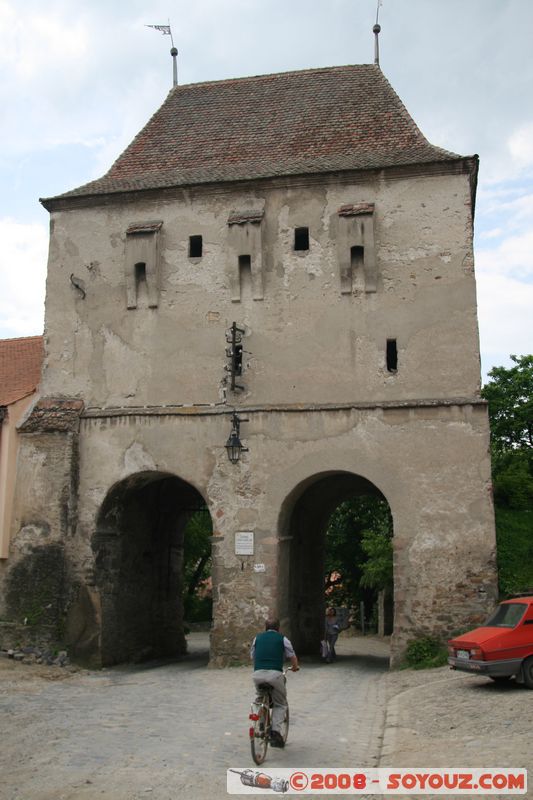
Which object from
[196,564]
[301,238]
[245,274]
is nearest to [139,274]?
[245,274]

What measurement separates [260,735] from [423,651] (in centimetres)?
770

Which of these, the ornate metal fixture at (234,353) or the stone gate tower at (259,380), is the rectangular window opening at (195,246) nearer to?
the stone gate tower at (259,380)

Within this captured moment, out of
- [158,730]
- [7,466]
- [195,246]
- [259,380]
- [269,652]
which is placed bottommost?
[158,730]

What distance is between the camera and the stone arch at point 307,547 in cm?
1630

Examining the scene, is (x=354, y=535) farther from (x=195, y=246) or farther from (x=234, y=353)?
(x=195, y=246)

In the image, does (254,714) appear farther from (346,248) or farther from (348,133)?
(348,133)

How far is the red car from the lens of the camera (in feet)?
36.1

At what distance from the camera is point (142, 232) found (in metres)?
17.9

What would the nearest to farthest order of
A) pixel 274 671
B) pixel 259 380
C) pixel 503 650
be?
pixel 274 671
pixel 503 650
pixel 259 380

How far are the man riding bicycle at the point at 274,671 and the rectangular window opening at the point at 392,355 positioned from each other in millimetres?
8886

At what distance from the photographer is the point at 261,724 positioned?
794cm

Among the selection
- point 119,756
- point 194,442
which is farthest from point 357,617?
point 119,756

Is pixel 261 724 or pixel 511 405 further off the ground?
pixel 511 405

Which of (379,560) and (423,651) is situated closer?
(423,651)
